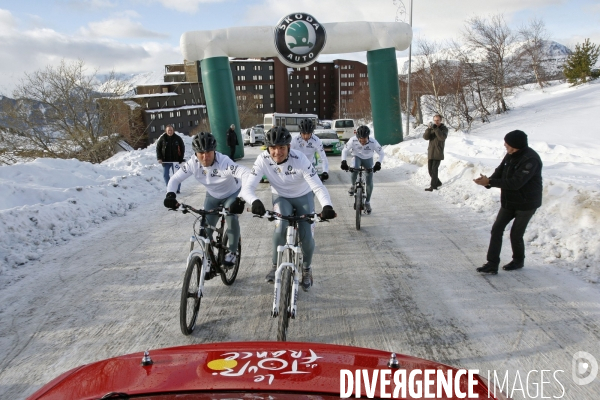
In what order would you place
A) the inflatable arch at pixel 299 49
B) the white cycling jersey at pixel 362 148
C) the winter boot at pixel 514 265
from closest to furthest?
1. the winter boot at pixel 514 265
2. the white cycling jersey at pixel 362 148
3. the inflatable arch at pixel 299 49

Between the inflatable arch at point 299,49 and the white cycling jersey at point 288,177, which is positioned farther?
the inflatable arch at point 299,49

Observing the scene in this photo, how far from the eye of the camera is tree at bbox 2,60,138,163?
877 inches

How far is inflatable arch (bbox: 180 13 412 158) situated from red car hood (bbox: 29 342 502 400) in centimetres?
1638

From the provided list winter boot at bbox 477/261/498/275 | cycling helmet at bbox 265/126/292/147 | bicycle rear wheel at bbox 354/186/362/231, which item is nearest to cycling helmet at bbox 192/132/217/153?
cycling helmet at bbox 265/126/292/147

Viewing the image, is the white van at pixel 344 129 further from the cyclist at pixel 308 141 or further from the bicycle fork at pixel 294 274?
the bicycle fork at pixel 294 274

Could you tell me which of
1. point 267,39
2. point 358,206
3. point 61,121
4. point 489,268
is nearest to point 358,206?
point 358,206

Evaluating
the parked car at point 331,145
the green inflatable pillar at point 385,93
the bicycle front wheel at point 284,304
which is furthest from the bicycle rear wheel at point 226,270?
the green inflatable pillar at point 385,93

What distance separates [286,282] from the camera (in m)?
3.92

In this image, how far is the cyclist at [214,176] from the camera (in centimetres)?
493

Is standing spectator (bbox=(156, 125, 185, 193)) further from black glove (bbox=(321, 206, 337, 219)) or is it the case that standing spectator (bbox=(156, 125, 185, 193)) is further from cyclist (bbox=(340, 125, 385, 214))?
black glove (bbox=(321, 206, 337, 219))

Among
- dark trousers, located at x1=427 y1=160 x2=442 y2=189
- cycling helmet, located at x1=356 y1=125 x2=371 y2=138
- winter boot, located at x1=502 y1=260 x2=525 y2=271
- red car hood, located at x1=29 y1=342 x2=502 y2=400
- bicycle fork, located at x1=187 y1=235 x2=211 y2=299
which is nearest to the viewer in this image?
red car hood, located at x1=29 y1=342 x2=502 y2=400

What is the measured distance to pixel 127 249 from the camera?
23.1ft

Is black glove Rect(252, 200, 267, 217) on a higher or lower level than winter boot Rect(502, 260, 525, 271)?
higher

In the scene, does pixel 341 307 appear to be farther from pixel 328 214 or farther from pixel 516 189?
pixel 516 189
